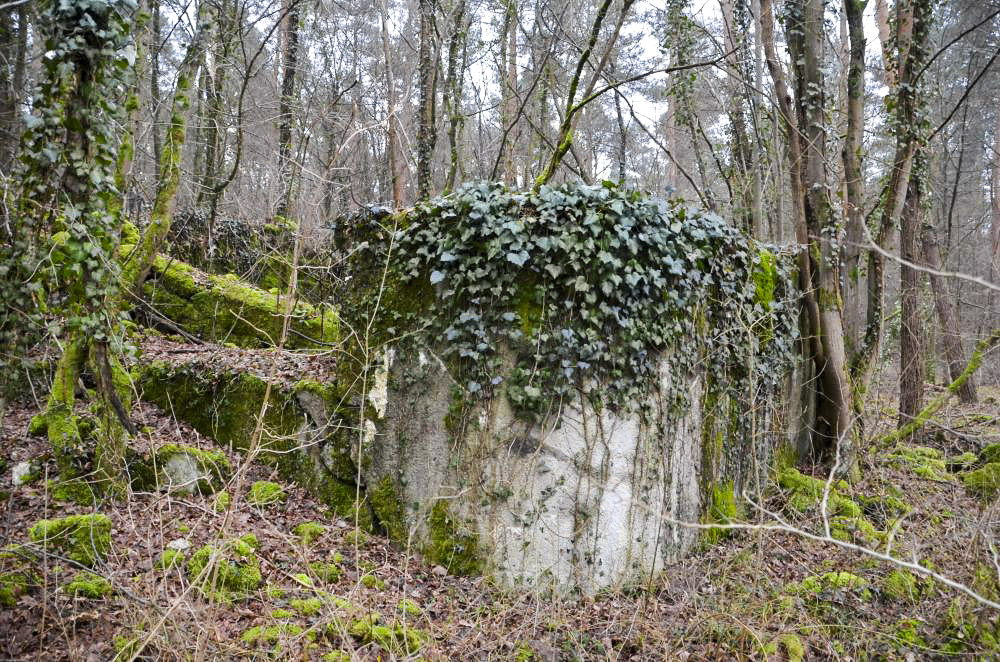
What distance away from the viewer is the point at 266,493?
18.5ft

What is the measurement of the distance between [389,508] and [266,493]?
1203 mm

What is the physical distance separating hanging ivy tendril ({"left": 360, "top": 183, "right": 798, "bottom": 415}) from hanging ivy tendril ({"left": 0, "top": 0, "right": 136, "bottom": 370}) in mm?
2285

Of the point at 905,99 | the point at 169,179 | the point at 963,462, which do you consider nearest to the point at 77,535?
the point at 169,179

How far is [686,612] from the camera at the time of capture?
470 cm

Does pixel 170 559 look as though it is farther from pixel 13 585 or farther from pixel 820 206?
pixel 820 206

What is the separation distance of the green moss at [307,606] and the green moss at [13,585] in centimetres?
162

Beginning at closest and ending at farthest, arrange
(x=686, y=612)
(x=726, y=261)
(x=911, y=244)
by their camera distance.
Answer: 1. (x=686, y=612)
2. (x=726, y=261)
3. (x=911, y=244)

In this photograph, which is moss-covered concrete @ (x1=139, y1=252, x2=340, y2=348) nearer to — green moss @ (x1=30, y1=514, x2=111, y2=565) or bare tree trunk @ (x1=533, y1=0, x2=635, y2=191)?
bare tree trunk @ (x1=533, y1=0, x2=635, y2=191)

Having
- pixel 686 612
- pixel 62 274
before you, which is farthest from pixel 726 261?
pixel 62 274

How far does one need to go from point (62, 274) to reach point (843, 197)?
27.1 feet

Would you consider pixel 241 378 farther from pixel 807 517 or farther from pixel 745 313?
pixel 807 517

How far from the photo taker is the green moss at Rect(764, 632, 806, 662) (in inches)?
160

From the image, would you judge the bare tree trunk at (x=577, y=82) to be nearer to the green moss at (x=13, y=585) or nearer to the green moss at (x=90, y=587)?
the green moss at (x=90, y=587)

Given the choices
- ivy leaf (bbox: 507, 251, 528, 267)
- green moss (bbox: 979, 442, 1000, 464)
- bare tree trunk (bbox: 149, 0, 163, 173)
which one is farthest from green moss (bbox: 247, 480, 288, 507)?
green moss (bbox: 979, 442, 1000, 464)
